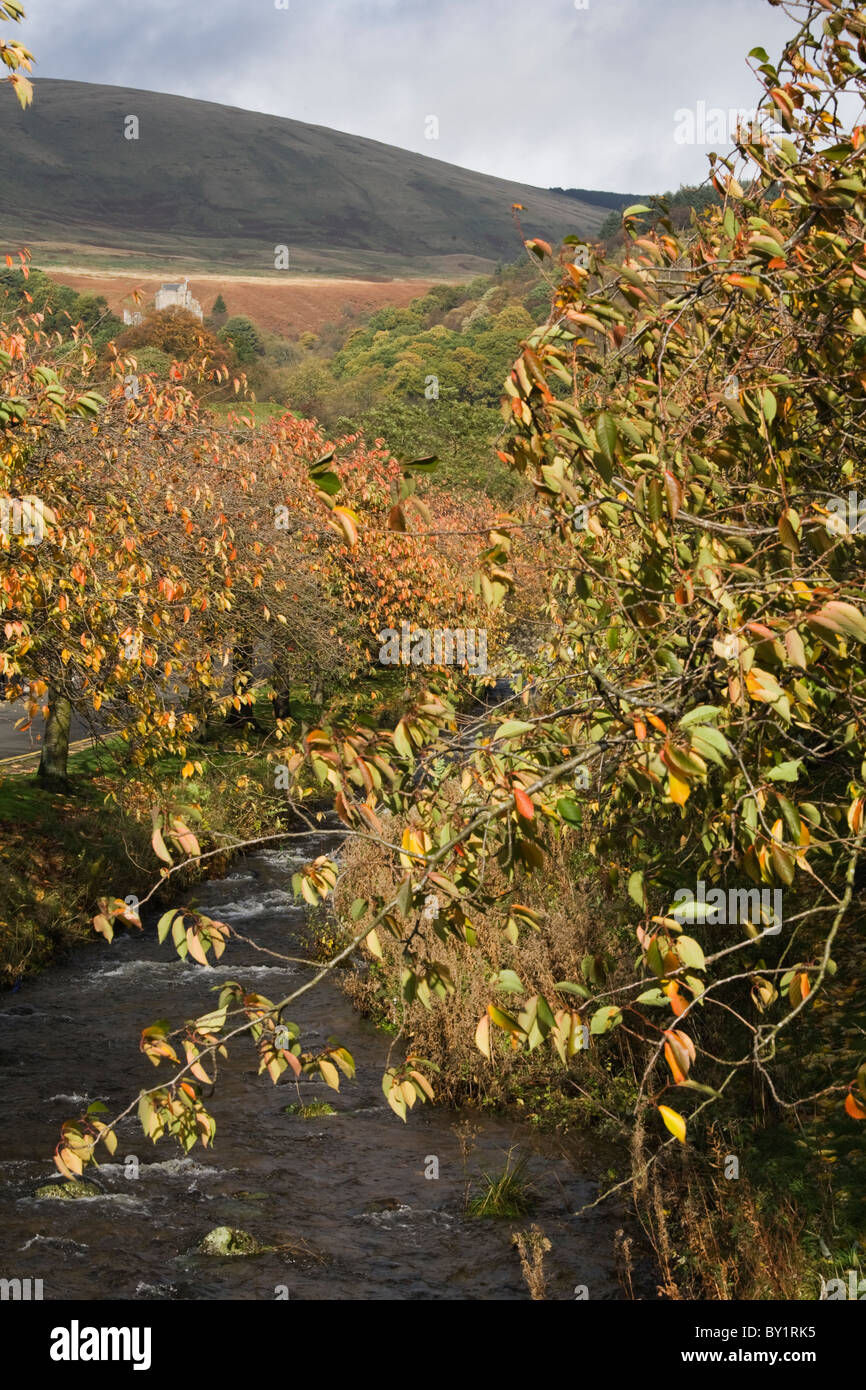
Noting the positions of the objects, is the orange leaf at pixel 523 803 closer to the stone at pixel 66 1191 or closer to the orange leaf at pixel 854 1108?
the orange leaf at pixel 854 1108

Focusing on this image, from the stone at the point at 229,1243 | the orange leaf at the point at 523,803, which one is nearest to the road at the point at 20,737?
the stone at the point at 229,1243

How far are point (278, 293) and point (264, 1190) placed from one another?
160 meters

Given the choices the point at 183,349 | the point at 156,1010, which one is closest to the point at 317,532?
the point at 156,1010

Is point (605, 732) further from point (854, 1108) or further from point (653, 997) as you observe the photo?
point (854, 1108)

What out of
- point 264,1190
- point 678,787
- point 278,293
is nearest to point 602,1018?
point 678,787

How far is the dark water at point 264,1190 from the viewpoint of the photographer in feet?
24.7

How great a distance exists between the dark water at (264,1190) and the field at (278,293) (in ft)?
370

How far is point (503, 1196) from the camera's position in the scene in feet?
27.8

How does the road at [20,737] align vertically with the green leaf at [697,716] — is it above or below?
above

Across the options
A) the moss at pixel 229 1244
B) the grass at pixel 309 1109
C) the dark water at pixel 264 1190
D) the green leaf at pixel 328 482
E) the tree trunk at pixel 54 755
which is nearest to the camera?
the green leaf at pixel 328 482

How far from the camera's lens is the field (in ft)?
431

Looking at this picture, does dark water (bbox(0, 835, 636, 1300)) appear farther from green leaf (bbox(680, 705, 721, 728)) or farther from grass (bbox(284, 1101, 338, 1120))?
green leaf (bbox(680, 705, 721, 728))

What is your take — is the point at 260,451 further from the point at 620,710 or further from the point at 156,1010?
the point at 620,710
